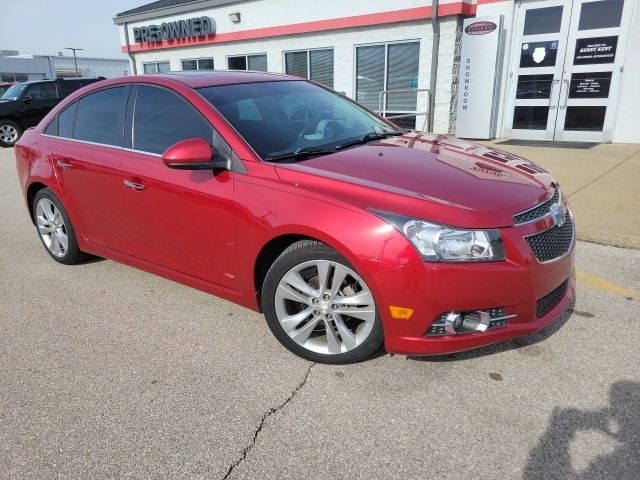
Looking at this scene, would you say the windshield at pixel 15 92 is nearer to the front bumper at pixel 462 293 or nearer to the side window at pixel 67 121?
the side window at pixel 67 121

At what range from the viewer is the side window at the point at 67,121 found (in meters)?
4.21

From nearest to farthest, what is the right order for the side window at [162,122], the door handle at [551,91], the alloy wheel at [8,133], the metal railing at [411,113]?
the side window at [162,122] → the door handle at [551,91] → the metal railing at [411,113] → the alloy wheel at [8,133]

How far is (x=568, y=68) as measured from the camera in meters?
10.2

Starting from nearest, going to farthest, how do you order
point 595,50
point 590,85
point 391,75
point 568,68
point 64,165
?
point 64,165 < point 595,50 < point 590,85 < point 568,68 < point 391,75

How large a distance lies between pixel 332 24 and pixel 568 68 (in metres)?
6.01

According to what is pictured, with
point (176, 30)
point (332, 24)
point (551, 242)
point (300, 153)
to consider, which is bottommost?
point (551, 242)

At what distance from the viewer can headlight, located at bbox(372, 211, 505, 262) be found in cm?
238

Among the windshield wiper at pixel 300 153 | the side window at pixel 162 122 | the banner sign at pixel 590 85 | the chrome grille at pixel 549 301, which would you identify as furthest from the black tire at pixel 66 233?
the banner sign at pixel 590 85

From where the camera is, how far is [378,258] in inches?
95.9

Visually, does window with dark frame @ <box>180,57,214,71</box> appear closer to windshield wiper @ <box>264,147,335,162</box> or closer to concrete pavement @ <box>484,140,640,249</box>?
concrete pavement @ <box>484,140,640,249</box>

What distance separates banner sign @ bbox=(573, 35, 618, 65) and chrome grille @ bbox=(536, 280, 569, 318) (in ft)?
Result: 29.0

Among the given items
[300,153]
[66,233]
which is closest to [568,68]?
[300,153]

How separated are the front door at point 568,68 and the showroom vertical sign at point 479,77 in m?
0.51

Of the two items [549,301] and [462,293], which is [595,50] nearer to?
[549,301]
